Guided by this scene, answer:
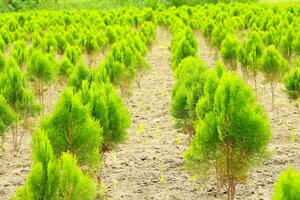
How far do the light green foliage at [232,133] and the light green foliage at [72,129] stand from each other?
3.13ft

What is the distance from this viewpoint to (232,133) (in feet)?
16.1

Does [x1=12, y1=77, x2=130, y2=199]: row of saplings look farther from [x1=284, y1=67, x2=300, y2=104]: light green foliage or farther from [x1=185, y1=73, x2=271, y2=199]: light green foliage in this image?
[x1=284, y1=67, x2=300, y2=104]: light green foliage

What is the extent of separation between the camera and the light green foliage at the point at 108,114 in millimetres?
5961

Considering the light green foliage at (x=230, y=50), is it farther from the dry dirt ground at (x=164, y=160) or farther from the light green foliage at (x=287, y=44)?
the light green foliage at (x=287, y=44)

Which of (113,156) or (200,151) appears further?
(113,156)

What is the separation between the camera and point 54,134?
531 cm

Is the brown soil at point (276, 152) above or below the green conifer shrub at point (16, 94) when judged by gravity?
below

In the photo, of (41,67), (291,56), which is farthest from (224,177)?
(291,56)

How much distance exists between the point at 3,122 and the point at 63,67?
11.3 ft

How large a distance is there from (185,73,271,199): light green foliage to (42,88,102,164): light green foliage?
95cm

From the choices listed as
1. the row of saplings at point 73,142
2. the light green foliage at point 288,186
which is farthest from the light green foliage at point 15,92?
the light green foliage at point 288,186

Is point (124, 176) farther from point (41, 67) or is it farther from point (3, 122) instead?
point (41, 67)

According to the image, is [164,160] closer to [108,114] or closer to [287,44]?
[108,114]

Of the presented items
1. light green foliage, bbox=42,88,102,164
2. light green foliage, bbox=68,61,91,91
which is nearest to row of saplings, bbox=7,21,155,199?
light green foliage, bbox=42,88,102,164
